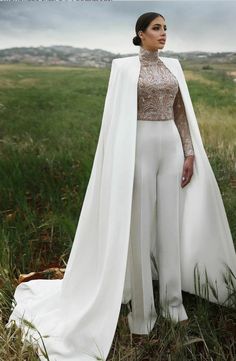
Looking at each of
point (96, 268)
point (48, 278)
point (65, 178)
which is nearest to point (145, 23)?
point (96, 268)

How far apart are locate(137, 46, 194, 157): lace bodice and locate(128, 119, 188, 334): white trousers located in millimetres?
44

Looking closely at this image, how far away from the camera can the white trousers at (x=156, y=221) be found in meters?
2.40

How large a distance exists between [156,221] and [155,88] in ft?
2.07

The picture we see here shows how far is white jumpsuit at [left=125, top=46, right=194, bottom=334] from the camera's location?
7.79 ft

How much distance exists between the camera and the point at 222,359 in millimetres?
2279

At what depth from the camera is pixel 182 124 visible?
2.51 metres

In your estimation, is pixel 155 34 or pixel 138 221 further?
pixel 138 221

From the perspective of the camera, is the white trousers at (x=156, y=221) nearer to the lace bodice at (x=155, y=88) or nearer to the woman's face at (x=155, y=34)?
the lace bodice at (x=155, y=88)

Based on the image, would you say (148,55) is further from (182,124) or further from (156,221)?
(156,221)

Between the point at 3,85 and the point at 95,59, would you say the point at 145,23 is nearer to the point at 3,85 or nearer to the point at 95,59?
the point at 95,59

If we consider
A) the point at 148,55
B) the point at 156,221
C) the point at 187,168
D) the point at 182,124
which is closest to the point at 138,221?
the point at 156,221

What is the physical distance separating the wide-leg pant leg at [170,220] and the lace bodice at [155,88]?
2.6 inches

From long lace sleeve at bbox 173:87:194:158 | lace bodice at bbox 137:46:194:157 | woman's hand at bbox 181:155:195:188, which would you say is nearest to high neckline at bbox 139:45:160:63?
lace bodice at bbox 137:46:194:157

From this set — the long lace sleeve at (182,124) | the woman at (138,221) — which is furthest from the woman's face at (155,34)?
the long lace sleeve at (182,124)
